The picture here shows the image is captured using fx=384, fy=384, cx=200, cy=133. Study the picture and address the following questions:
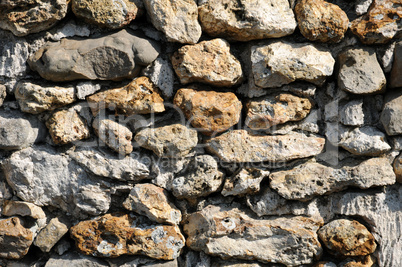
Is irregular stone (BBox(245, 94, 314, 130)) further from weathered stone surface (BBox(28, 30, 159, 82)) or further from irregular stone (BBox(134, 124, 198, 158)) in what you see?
weathered stone surface (BBox(28, 30, 159, 82))

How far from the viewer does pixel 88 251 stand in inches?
78.2

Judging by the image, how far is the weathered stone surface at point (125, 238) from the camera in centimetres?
196

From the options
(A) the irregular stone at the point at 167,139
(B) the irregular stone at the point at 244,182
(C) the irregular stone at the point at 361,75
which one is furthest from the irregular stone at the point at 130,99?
(C) the irregular stone at the point at 361,75

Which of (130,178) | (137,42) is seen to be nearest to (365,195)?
(130,178)

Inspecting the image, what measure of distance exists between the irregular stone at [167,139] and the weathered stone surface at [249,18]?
21.4 inches

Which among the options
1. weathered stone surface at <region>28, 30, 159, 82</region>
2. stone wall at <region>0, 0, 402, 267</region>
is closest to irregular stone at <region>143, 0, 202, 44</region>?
stone wall at <region>0, 0, 402, 267</region>

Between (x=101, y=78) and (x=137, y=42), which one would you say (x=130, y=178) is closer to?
(x=101, y=78)

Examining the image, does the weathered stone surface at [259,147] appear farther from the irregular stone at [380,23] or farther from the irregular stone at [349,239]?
Result: the irregular stone at [380,23]

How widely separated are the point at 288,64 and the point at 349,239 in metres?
0.92

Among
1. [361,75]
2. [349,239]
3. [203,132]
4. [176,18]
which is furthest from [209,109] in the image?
[349,239]

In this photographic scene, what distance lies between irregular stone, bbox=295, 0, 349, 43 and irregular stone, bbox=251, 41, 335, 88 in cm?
8

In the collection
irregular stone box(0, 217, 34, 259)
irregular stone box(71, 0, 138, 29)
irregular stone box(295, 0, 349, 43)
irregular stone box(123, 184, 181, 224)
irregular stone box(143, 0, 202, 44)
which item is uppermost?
→ irregular stone box(295, 0, 349, 43)

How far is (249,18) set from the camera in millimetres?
1919

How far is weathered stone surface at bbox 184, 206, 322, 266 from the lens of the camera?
1.95m
